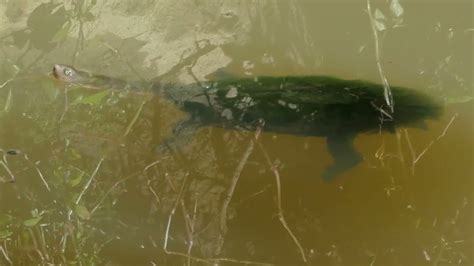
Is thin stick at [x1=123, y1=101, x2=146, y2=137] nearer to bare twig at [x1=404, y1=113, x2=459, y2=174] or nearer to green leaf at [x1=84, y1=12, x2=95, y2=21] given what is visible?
green leaf at [x1=84, y1=12, x2=95, y2=21]

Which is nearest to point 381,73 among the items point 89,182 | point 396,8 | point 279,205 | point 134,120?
point 396,8

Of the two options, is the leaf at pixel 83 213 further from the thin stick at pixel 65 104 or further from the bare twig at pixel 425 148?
the bare twig at pixel 425 148

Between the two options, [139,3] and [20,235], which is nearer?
[20,235]

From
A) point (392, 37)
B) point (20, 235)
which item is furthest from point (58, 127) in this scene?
point (392, 37)

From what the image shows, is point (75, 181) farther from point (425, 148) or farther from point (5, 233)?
point (425, 148)

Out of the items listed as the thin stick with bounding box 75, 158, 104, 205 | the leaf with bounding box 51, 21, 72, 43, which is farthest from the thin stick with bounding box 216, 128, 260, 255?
the leaf with bounding box 51, 21, 72, 43

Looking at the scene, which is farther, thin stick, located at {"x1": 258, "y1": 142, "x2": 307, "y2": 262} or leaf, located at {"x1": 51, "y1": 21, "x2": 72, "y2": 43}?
leaf, located at {"x1": 51, "y1": 21, "x2": 72, "y2": 43}

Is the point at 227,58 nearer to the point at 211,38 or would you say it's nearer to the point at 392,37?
the point at 211,38

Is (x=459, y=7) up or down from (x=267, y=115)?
up
